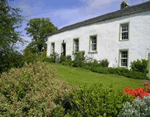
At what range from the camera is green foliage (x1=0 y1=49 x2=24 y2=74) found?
22.3ft

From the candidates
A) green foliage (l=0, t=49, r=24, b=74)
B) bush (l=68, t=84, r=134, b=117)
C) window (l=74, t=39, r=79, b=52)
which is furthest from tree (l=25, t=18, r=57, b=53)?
bush (l=68, t=84, r=134, b=117)

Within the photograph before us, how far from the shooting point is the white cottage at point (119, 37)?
42.3ft

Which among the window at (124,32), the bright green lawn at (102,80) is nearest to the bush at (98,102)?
the bright green lawn at (102,80)

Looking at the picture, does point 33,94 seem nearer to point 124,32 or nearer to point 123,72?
point 123,72

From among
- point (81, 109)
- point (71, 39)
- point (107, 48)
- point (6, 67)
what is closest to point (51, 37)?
point (71, 39)

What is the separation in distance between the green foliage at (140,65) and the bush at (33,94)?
362 inches

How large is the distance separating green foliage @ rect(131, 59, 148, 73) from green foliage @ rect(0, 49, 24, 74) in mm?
9460

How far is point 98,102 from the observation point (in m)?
3.11

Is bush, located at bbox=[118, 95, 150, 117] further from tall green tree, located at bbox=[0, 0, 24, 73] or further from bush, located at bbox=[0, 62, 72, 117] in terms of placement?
tall green tree, located at bbox=[0, 0, 24, 73]

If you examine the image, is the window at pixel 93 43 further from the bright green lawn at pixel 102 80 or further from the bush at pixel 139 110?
the bush at pixel 139 110

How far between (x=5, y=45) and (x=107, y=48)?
11390 millimetres

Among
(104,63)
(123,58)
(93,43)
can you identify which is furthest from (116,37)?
(93,43)

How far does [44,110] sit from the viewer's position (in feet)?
11.3

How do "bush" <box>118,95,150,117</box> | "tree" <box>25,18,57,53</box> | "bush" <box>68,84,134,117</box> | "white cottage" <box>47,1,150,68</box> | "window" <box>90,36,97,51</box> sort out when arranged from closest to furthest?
"bush" <box>118,95,150,117</box>, "bush" <box>68,84,134,117</box>, "white cottage" <box>47,1,150,68</box>, "window" <box>90,36,97,51</box>, "tree" <box>25,18,57,53</box>
